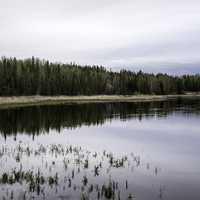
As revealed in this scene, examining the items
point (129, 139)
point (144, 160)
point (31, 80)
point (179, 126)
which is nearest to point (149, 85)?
point (31, 80)

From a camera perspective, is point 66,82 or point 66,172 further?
point 66,82

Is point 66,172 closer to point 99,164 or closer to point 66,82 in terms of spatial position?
point 99,164

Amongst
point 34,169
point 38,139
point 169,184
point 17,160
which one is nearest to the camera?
point 169,184

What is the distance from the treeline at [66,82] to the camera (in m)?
119

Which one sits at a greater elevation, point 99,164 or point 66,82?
point 66,82

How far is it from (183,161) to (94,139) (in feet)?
38.6

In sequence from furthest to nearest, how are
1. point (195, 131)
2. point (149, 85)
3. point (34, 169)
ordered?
point (149, 85)
point (195, 131)
point (34, 169)

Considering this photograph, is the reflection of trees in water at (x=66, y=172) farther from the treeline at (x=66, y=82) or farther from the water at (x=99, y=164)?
the treeline at (x=66, y=82)

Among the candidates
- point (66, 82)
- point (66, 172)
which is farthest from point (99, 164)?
point (66, 82)

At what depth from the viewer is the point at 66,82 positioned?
13725cm

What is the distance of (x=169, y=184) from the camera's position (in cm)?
1670

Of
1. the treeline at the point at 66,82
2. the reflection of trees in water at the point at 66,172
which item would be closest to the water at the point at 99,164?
the reflection of trees in water at the point at 66,172

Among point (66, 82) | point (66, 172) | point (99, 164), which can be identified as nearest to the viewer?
point (66, 172)

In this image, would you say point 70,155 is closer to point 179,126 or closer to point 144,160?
point 144,160
